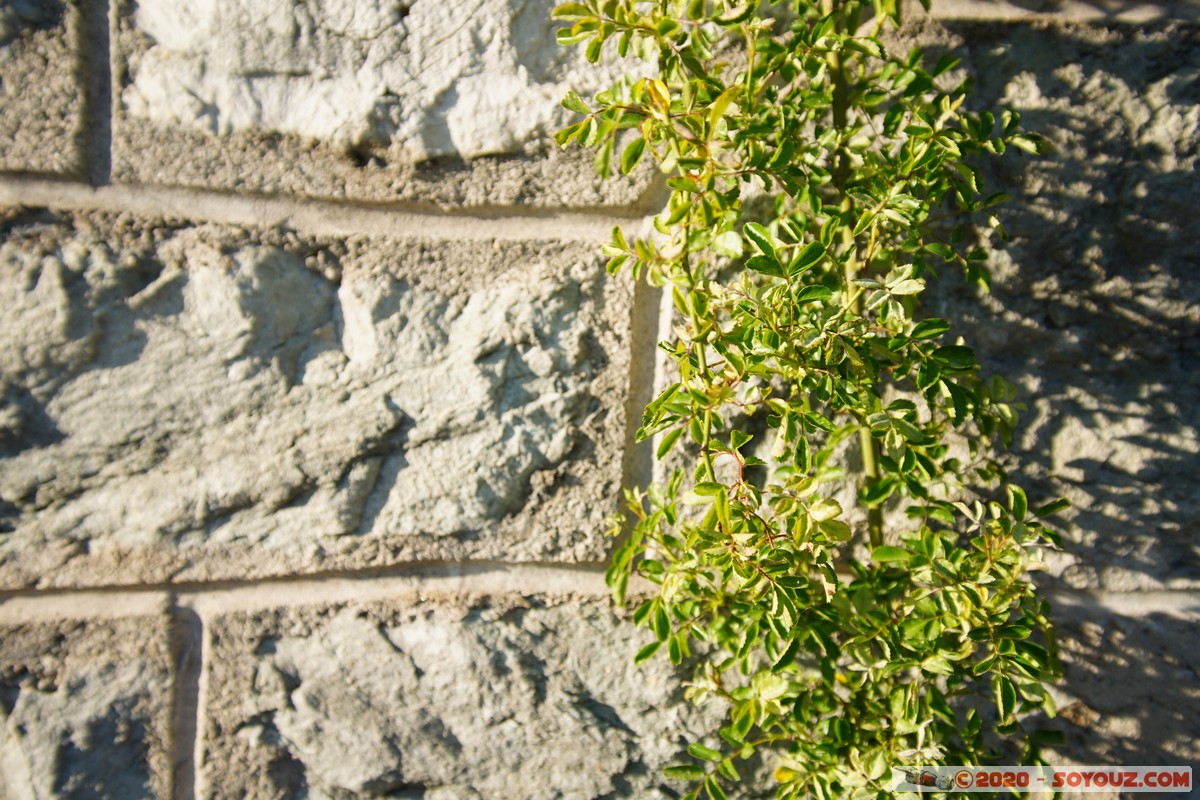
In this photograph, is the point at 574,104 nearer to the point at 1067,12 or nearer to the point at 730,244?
the point at 730,244

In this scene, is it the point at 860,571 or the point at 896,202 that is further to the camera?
the point at 860,571

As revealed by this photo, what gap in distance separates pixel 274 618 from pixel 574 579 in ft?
1.21

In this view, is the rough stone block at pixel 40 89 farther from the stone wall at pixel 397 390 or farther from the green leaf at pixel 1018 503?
the green leaf at pixel 1018 503

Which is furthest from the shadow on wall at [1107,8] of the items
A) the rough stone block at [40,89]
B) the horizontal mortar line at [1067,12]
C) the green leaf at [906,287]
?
the rough stone block at [40,89]

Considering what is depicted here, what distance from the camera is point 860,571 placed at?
34.9 inches

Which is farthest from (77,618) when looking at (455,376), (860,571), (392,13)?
(860,571)

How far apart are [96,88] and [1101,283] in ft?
3.84

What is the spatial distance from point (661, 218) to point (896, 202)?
22cm

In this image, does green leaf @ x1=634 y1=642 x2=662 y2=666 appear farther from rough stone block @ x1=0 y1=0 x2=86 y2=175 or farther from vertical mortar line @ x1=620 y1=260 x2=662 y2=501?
rough stone block @ x1=0 y1=0 x2=86 y2=175

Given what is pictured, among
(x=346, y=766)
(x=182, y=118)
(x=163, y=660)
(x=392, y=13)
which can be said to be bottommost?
(x=346, y=766)

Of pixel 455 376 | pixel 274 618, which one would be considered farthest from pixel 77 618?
pixel 455 376

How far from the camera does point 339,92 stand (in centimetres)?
90

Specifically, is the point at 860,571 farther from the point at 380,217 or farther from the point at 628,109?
the point at 380,217

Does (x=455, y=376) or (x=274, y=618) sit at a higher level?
(x=455, y=376)
